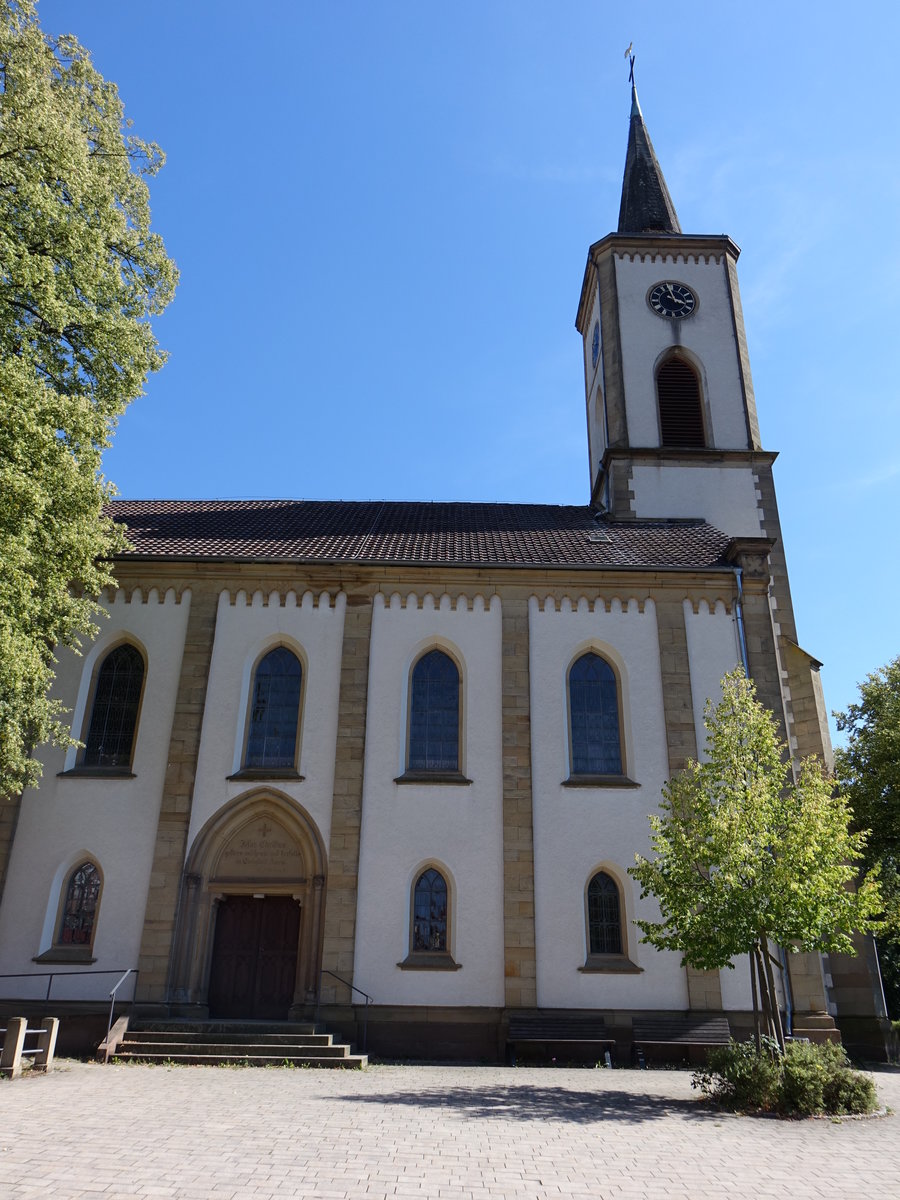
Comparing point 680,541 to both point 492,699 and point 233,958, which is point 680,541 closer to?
point 492,699

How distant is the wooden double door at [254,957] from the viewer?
17359 mm

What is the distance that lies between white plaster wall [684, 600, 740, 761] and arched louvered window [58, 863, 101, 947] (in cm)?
1265

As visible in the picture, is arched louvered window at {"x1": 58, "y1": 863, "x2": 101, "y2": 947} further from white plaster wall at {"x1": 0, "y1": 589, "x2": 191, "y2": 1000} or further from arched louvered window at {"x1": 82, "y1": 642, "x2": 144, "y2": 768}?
arched louvered window at {"x1": 82, "y1": 642, "x2": 144, "y2": 768}

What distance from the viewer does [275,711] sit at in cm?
1919

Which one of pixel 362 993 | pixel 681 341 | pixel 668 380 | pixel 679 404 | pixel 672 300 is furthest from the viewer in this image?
pixel 672 300

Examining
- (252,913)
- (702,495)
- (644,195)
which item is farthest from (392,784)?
(644,195)

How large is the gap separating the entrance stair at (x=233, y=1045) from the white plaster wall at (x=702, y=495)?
1624 cm

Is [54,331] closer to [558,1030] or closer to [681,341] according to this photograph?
[558,1030]

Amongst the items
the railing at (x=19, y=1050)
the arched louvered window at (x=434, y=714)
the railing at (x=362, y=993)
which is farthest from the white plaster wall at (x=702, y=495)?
the railing at (x=19, y=1050)

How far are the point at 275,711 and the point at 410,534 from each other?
606 cm

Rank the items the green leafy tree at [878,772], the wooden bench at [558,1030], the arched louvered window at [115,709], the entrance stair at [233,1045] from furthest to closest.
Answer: the green leafy tree at [878,772]
the arched louvered window at [115,709]
the wooden bench at [558,1030]
the entrance stair at [233,1045]

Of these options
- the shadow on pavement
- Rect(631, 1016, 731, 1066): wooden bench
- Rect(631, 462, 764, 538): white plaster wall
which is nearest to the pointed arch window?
Rect(631, 1016, 731, 1066): wooden bench

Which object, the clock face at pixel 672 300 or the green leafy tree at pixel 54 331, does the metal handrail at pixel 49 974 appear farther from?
the clock face at pixel 672 300

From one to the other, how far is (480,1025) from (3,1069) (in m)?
8.05
